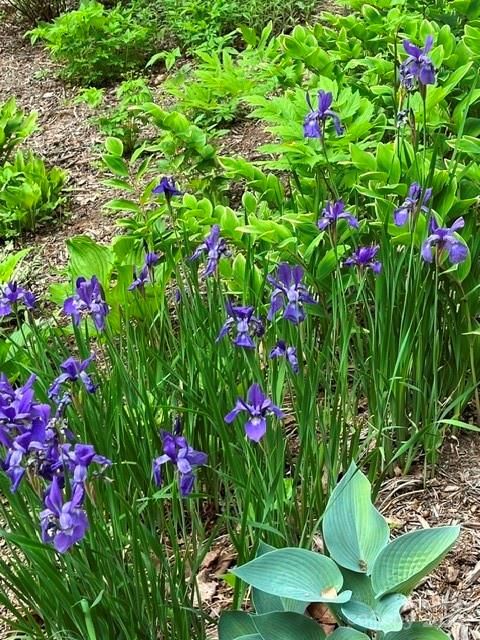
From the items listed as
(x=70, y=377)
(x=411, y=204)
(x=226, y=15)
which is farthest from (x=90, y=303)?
(x=226, y=15)

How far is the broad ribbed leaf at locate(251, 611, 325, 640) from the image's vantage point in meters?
1.39

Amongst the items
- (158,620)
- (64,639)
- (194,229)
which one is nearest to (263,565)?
(158,620)

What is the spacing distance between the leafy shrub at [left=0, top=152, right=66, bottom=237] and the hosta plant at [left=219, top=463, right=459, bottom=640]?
2.74 meters

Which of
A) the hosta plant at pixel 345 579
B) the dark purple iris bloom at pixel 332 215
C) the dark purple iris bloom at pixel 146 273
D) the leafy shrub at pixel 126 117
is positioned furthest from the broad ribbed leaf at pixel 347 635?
the leafy shrub at pixel 126 117

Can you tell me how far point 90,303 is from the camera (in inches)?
69.5

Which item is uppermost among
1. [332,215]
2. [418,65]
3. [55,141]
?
[418,65]

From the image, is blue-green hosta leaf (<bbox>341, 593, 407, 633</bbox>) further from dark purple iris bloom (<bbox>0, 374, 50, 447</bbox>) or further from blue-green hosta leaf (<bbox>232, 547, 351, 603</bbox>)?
dark purple iris bloom (<bbox>0, 374, 50, 447</bbox>)

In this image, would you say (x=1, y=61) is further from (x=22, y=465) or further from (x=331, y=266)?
(x=22, y=465)

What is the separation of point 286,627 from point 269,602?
0.33ft

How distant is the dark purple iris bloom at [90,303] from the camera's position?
1.75 metres

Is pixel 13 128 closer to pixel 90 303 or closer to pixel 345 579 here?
pixel 90 303

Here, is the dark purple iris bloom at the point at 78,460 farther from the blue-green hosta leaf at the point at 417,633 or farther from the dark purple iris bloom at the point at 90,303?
the blue-green hosta leaf at the point at 417,633

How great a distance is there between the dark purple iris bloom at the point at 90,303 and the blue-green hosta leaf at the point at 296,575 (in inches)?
26.5

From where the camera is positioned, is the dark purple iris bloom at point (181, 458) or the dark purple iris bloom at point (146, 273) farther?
the dark purple iris bloom at point (146, 273)
